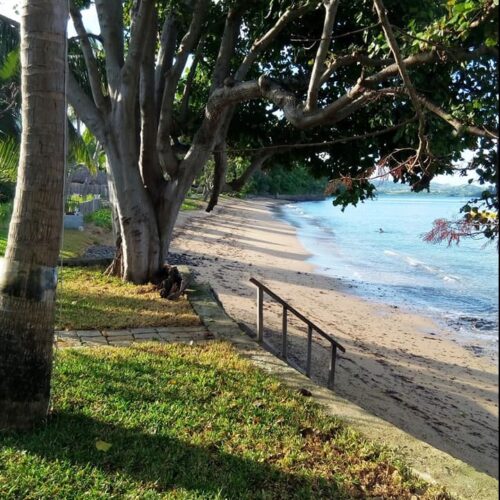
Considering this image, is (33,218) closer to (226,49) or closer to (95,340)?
(95,340)

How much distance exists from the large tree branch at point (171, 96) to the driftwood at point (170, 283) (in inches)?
72.7

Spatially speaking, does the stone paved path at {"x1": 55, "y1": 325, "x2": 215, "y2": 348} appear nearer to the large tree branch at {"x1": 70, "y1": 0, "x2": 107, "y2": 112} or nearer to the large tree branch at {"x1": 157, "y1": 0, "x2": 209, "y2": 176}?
the large tree branch at {"x1": 157, "y1": 0, "x2": 209, "y2": 176}

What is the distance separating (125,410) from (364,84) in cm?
400

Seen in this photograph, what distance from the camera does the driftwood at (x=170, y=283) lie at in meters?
8.76

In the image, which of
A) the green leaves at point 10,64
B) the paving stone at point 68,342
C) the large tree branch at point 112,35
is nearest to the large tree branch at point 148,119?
the large tree branch at point 112,35

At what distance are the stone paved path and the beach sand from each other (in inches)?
64.1

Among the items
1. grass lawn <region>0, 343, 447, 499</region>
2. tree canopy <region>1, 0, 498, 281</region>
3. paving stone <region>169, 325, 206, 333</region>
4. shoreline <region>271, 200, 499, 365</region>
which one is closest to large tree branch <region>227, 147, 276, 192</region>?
tree canopy <region>1, 0, 498, 281</region>

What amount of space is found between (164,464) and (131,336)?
3263mm

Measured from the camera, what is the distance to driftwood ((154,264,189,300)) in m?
8.76

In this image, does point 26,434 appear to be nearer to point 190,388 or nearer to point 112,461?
point 112,461

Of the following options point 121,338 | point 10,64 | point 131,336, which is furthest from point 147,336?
point 10,64

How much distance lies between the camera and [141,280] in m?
9.70

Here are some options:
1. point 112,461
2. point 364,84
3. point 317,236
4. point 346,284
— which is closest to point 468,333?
point 346,284

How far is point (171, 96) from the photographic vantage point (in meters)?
9.17
